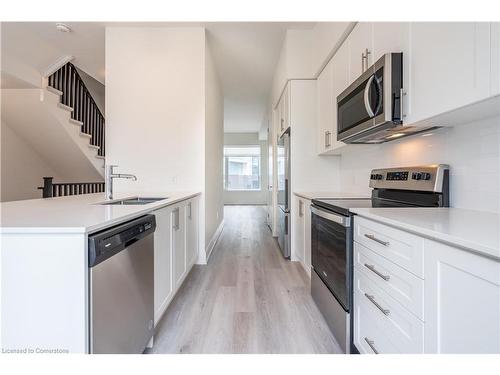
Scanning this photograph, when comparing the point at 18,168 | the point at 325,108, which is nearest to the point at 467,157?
the point at 325,108

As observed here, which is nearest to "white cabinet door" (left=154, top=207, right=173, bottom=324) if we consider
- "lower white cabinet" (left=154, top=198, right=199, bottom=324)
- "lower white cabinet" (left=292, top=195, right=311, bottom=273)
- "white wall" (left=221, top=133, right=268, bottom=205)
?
"lower white cabinet" (left=154, top=198, right=199, bottom=324)

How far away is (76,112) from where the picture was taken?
461 centimetres

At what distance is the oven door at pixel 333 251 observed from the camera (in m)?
1.51

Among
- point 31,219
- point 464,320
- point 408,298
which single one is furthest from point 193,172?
point 464,320

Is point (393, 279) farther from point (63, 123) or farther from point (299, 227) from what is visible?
point (63, 123)

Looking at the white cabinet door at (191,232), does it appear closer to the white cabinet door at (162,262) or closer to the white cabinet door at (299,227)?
the white cabinet door at (162,262)

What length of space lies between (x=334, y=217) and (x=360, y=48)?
4.40 ft

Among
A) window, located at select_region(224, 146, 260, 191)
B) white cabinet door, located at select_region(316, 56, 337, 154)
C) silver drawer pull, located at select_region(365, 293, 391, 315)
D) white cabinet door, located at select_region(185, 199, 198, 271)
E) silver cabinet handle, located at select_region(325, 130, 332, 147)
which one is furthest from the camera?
window, located at select_region(224, 146, 260, 191)

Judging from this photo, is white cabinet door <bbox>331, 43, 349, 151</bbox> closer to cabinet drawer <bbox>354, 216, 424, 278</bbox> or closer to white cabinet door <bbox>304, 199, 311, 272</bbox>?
white cabinet door <bbox>304, 199, 311, 272</bbox>

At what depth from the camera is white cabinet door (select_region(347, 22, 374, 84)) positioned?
6.06 feet

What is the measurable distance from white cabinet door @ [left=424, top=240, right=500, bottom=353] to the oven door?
575 millimetres

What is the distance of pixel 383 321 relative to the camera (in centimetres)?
120
